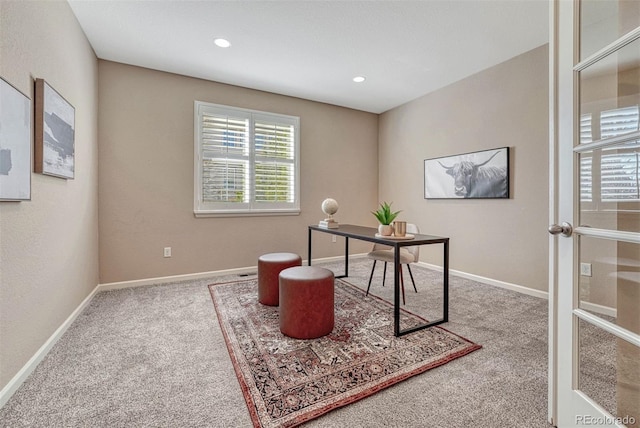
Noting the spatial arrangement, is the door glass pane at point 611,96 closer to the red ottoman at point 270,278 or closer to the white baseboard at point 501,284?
the red ottoman at point 270,278

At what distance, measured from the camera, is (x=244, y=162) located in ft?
13.0

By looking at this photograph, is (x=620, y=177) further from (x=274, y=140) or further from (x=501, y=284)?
(x=274, y=140)

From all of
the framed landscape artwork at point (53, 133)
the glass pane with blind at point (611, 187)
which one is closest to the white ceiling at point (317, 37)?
the framed landscape artwork at point (53, 133)

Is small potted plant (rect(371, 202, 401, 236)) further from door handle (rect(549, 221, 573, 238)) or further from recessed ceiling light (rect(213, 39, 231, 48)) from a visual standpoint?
recessed ceiling light (rect(213, 39, 231, 48))

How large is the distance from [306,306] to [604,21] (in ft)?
6.60

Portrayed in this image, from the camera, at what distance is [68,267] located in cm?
229

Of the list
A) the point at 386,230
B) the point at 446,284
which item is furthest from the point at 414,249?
the point at 386,230

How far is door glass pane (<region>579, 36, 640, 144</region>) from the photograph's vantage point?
0.95 m

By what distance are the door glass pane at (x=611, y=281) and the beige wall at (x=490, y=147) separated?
218cm

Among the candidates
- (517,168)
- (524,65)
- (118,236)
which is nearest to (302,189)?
(118,236)

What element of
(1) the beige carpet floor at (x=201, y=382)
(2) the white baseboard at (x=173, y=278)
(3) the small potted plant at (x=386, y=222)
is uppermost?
(3) the small potted plant at (x=386, y=222)

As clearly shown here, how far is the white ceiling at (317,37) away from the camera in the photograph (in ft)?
7.64

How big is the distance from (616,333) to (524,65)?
10.1ft

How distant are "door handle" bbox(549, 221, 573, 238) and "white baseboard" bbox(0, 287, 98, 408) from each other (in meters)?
2.62
